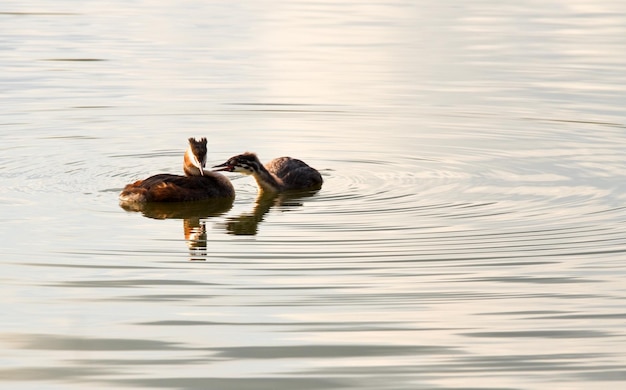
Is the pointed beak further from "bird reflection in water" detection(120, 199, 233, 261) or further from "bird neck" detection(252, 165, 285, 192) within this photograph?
"bird reflection in water" detection(120, 199, 233, 261)

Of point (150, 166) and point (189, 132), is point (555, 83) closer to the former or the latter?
point (189, 132)

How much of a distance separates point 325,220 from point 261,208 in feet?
4.47

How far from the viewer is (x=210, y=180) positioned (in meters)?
14.5

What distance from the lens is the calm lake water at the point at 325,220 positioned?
8.51 m

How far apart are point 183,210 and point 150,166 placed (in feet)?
7.22

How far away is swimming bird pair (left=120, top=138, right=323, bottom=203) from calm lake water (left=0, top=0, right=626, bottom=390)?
191 mm

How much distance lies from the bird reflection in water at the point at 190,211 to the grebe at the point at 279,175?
459 millimetres

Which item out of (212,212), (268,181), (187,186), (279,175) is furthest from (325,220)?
(279,175)

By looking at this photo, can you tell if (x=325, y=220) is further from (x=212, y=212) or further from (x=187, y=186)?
(x=187, y=186)

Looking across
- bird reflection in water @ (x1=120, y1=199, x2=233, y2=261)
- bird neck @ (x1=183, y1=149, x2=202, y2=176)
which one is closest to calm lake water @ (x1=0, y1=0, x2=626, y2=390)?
bird reflection in water @ (x1=120, y1=199, x2=233, y2=261)

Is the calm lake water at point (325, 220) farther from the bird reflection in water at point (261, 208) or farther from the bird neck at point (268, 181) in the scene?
the bird neck at point (268, 181)

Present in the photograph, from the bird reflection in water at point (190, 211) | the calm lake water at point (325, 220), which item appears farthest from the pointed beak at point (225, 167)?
the bird reflection in water at point (190, 211)

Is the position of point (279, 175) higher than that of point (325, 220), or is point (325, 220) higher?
point (279, 175)

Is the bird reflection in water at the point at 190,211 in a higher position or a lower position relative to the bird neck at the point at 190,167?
lower
